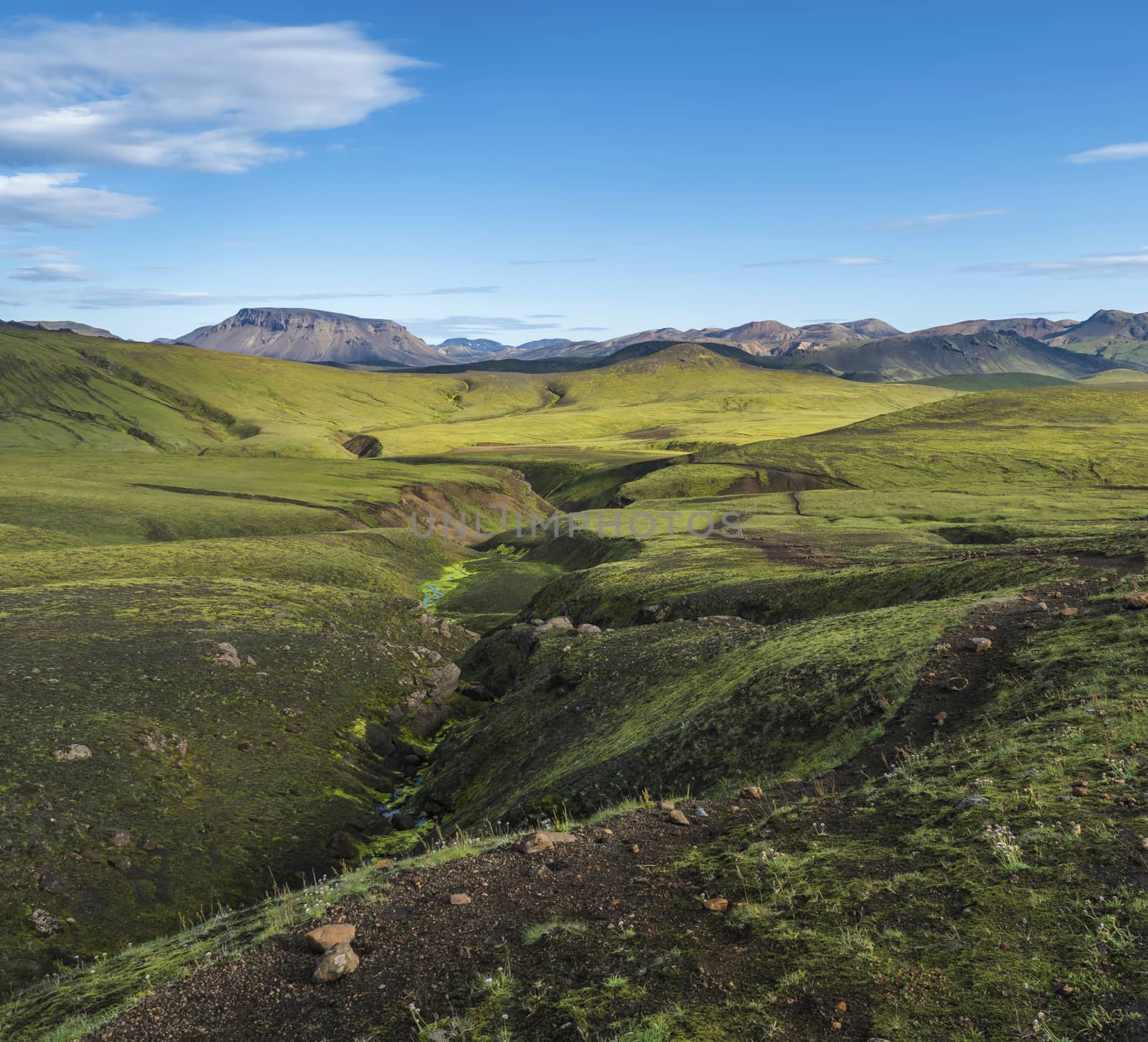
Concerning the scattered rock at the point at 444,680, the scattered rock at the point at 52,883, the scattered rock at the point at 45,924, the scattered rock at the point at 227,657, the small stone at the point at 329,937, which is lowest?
the scattered rock at the point at 444,680

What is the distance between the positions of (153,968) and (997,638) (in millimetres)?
25909

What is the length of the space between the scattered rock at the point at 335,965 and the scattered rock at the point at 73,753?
26.8 m

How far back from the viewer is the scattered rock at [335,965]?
12.6 meters

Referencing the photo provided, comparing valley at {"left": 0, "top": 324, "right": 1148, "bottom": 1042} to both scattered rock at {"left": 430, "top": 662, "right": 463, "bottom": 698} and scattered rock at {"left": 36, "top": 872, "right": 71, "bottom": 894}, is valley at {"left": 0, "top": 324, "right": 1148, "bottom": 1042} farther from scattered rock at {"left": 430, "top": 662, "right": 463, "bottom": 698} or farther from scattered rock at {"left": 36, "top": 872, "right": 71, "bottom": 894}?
scattered rock at {"left": 430, "top": 662, "right": 463, "bottom": 698}

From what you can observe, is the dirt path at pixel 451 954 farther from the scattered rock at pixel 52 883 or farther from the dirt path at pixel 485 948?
the scattered rock at pixel 52 883

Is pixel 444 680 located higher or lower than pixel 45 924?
lower

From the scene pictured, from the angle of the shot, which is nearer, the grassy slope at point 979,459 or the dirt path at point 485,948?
the dirt path at point 485,948

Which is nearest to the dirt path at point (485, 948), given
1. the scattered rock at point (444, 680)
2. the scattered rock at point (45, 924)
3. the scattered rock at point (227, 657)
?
the scattered rock at point (45, 924)

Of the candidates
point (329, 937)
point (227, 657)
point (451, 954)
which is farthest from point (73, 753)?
point (451, 954)

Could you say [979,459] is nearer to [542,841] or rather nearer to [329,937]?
[542,841]

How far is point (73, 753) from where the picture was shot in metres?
32.6

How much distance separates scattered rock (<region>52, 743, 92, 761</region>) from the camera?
3228cm

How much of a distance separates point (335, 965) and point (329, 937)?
2.68 feet

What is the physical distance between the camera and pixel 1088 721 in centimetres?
1722
